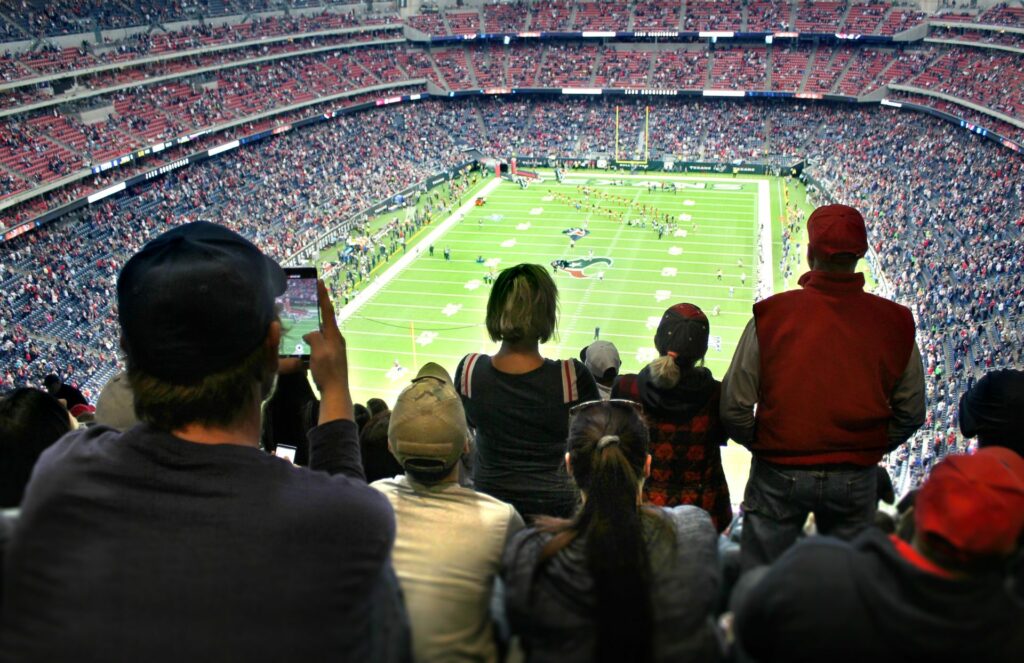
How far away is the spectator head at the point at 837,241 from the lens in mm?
4121

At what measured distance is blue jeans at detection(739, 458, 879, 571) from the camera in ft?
13.4

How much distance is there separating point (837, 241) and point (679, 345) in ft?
3.48

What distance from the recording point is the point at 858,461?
4.11 meters

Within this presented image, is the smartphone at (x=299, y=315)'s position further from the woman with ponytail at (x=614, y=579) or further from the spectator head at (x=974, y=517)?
the spectator head at (x=974, y=517)

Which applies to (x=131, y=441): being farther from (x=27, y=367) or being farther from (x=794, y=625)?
(x=27, y=367)

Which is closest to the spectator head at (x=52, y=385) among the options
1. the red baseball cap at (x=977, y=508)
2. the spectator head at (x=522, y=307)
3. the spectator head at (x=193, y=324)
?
the spectator head at (x=522, y=307)

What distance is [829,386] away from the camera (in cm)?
405

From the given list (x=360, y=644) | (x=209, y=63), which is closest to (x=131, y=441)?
(x=360, y=644)

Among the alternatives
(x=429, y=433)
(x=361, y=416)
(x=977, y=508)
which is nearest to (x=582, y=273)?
(x=361, y=416)

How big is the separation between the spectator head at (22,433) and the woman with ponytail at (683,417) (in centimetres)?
333

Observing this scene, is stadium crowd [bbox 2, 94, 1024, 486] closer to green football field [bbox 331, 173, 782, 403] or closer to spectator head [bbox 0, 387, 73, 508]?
green football field [bbox 331, 173, 782, 403]

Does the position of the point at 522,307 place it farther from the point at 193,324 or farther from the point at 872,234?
the point at 872,234

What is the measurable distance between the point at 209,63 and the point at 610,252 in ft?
95.8

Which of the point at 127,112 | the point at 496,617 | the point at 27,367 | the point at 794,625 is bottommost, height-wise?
the point at 27,367
